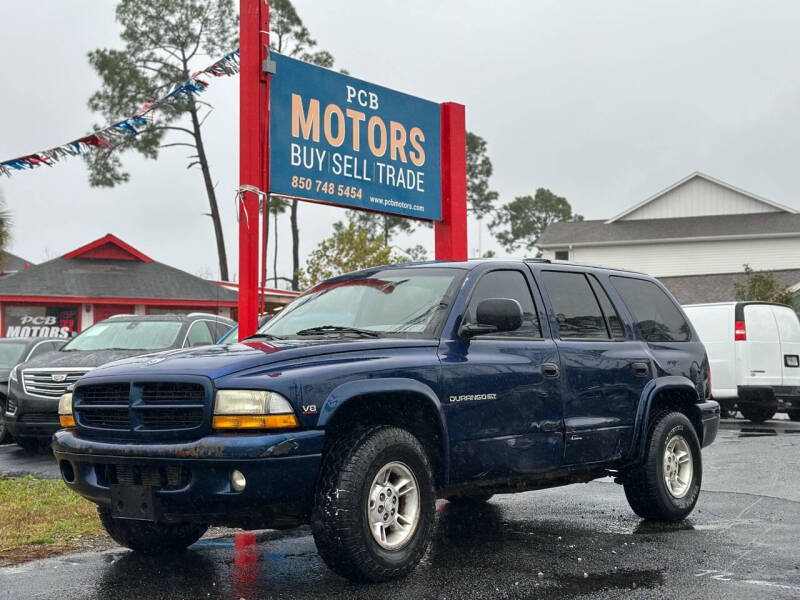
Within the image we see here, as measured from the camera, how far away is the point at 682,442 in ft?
25.3

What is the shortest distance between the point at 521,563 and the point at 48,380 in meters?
7.97

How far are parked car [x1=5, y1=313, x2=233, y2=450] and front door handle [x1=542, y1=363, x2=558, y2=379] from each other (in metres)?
6.81

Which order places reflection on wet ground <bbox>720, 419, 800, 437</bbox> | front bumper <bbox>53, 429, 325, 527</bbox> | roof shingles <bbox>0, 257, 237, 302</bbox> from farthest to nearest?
roof shingles <bbox>0, 257, 237, 302</bbox> → reflection on wet ground <bbox>720, 419, 800, 437</bbox> → front bumper <bbox>53, 429, 325, 527</bbox>

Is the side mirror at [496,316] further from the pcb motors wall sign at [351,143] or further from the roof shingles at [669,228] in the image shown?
the roof shingles at [669,228]

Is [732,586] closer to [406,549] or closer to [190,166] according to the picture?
[406,549]

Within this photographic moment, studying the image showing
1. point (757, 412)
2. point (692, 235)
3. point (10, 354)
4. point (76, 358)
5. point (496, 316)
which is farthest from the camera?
point (692, 235)

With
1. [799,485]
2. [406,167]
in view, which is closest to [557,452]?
[799,485]

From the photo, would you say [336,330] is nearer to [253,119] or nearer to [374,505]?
[374,505]

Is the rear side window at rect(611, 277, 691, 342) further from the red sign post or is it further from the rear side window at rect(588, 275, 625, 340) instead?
the red sign post

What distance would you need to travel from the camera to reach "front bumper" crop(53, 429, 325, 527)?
4.92 metres

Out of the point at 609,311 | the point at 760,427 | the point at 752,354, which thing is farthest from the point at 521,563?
the point at 752,354

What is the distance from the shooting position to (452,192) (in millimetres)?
12820

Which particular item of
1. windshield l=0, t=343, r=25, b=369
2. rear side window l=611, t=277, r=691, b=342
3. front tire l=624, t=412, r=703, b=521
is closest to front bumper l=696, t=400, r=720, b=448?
front tire l=624, t=412, r=703, b=521

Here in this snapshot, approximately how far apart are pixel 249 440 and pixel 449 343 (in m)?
1.52
